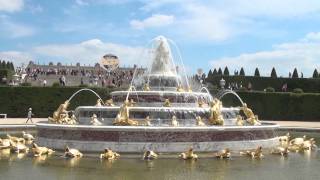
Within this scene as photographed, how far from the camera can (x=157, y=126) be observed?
1889 centimetres

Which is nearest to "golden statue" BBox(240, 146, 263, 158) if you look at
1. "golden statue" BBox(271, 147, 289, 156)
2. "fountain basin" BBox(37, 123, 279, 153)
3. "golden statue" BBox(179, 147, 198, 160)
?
"fountain basin" BBox(37, 123, 279, 153)

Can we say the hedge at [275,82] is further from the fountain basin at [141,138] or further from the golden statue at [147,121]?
the fountain basin at [141,138]

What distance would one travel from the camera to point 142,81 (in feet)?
85.8

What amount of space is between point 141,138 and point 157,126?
84 cm

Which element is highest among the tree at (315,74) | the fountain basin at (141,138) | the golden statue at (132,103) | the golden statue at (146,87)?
the tree at (315,74)

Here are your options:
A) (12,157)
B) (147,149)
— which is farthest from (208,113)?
(12,157)

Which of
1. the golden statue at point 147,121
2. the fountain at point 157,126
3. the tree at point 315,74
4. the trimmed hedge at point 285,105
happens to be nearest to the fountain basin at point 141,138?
the fountain at point 157,126

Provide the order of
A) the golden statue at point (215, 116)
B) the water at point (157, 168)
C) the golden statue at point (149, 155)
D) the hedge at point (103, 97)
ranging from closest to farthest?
the water at point (157, 168) → the golden statue at point (149, 155) → the golden statue at point (215, 116) → the hedge at point (103, 97)

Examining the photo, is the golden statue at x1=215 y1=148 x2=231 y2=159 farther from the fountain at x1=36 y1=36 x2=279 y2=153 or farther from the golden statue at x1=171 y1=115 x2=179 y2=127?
the golden statue at x1=171 y1=115 x2=179 y2=127

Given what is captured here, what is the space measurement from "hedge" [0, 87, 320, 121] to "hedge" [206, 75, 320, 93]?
→ 1107cm

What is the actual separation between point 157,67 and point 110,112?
595 cm

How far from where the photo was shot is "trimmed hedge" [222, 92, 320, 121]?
43969 mm

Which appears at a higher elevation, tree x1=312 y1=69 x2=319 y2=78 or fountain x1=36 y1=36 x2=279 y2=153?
tree x1=312 y1=69 x2=319 y2=78

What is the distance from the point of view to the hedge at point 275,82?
181 ft
